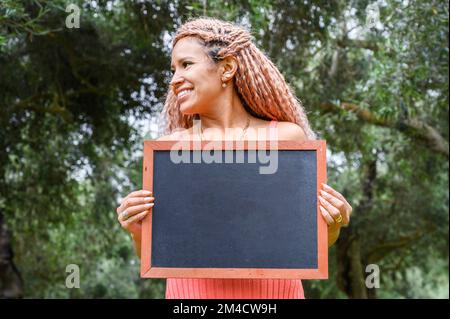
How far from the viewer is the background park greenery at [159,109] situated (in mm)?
7707

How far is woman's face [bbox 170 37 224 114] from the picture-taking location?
10.1ft

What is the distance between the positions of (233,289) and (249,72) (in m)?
0.97

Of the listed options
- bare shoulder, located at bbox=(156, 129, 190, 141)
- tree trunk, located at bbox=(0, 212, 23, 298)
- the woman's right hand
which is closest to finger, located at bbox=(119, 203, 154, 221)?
the woman's right hand

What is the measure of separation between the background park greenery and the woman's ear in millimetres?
3275

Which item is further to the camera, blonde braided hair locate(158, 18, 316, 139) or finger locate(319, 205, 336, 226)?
blonde braided hair locate(158, 18, 316, 139)

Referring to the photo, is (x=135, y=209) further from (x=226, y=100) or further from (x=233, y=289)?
(x=226, y=100)

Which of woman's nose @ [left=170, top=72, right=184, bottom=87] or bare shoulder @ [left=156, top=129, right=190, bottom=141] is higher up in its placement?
woman's nose @ [left=170, top=72, right=184, bottom=87]

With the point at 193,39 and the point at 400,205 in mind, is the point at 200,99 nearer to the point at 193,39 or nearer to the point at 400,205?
the point at 193,39

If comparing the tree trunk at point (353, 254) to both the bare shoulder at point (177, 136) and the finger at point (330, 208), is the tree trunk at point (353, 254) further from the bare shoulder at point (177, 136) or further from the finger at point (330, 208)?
the finger at point (330, 208)

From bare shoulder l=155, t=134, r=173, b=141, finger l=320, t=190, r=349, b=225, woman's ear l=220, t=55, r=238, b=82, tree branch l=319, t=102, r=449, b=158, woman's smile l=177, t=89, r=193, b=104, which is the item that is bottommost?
finger l=320, t=190, r=349, b=225

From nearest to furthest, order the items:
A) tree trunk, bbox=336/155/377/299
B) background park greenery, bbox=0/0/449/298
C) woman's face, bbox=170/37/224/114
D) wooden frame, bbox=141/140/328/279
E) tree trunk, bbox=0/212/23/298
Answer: wooden frame, bbox=141/140/328/279 → woman's face, bbox=170/37/224/114 → background park greenery, bbox=0/0/449/298 → tree trunk, bbox=0/212/23/298 → tree trunk, bbox=336/155/377/299

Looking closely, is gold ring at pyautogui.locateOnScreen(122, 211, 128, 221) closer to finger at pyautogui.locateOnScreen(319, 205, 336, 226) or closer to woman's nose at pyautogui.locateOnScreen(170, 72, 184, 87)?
woman's nose at pyautogui.locateOnScreen(170, 72, 184, 87)

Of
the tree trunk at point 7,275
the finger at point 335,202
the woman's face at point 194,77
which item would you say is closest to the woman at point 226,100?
the woman's face at point 194,77
